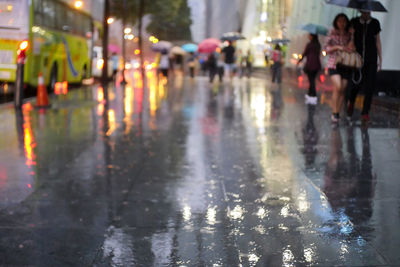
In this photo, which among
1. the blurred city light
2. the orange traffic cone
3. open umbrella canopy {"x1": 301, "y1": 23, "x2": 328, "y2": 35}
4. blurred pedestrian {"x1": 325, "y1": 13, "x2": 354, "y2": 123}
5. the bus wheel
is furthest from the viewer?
the blurred city light

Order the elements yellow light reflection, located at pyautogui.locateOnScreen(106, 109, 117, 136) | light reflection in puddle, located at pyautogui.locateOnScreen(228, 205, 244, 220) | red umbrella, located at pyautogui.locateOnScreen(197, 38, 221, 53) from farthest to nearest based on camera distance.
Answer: red umbrella, located at pyautogui.locateOnScreen(197, 38, 221, 53) < yellow light reflection, located at pyautogui.locateOnScreen(106, 109, 117, 136) < light reflection in puddle, located at pyautogui.locateOnScreen(228, 205, 244, 220)

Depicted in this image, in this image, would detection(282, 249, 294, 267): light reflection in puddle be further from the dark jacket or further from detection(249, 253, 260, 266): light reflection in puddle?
the dark jacket

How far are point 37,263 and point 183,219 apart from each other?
4.48 ft

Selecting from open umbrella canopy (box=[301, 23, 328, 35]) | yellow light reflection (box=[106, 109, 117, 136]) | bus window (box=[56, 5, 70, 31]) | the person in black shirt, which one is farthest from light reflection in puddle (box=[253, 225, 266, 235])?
bus window (box=[56, 5, 70, 31])

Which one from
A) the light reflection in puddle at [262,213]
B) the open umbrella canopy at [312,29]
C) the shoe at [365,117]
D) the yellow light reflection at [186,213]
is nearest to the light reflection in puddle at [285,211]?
the light reflection in puddle at [262,213]

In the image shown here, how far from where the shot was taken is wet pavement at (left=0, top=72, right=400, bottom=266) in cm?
440

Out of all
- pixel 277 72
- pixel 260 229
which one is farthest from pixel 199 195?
pixel 277 72

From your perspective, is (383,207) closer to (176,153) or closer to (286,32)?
(176,153)

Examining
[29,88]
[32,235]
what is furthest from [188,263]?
[29,88]

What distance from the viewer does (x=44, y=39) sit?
2259 cm

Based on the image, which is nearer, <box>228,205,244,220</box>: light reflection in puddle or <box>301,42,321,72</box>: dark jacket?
<box>228,205,244,220</box>: light reflection in puddle

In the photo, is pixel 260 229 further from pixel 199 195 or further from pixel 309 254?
pixel 199 195

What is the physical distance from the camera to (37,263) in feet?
13.6

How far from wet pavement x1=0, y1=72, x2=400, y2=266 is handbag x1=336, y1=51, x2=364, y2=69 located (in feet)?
3.18
